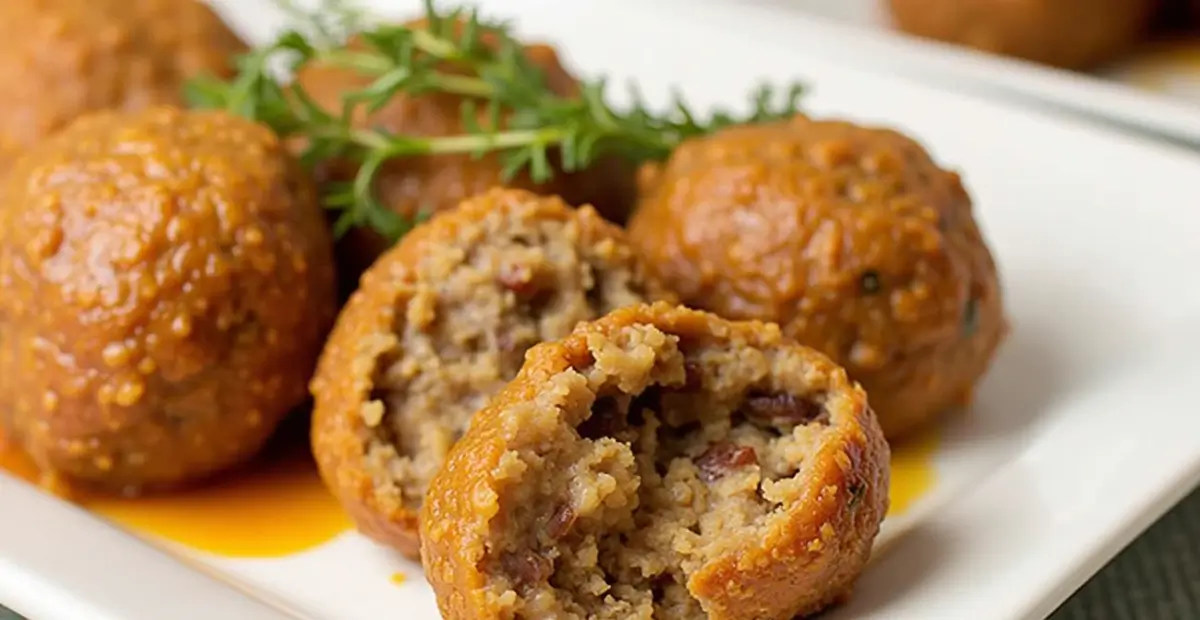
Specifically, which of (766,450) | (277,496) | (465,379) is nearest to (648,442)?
(766,450)

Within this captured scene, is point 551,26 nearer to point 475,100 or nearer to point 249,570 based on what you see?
point 475,100

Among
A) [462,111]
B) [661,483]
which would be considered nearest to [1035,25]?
[462,111]

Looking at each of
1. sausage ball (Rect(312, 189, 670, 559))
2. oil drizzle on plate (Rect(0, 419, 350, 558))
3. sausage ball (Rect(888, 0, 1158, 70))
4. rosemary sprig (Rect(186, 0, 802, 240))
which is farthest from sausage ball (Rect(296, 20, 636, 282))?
sausage ball (Rect(888, 0, 1158, 70))

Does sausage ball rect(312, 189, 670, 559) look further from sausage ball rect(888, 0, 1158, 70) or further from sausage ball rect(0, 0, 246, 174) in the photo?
sausage ball rect(888, 0, 1158, 70)

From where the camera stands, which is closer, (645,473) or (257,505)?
(645,473)

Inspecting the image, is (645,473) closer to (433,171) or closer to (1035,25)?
(433,171)

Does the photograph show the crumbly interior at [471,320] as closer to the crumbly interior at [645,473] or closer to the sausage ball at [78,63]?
the crumbly interior at [645,473]
